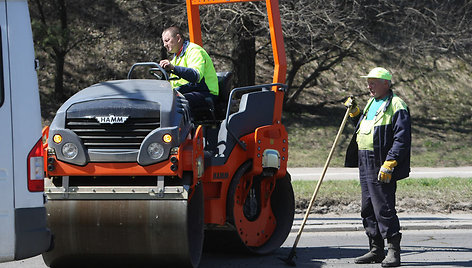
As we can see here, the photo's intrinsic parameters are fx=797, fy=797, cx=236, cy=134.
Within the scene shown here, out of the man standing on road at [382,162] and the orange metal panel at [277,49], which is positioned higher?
the orange metal panel at [277,49]

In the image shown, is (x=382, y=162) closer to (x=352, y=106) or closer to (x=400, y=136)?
(x=400, y=136)

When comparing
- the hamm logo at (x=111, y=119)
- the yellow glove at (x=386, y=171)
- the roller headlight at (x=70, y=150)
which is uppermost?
the hamm logo at (x=111, y=119)

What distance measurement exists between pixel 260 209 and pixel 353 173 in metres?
7.39

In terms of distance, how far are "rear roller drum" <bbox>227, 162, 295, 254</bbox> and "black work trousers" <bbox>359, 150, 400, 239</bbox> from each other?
2.98ft

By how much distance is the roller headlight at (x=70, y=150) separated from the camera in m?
6.25

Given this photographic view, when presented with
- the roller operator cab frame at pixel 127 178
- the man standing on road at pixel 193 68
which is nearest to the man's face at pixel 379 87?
the man standing on road at pixel 193 68

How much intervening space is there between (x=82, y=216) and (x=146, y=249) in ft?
1.81

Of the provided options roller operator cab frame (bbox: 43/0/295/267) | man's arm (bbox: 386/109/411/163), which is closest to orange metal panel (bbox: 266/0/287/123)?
man's arm (bbox: 386/109/411/163)

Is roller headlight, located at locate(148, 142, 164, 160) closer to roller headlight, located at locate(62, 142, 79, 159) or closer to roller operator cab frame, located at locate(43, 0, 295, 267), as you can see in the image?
roller operator cab frame, located at locate(43, 0, 295, 267)

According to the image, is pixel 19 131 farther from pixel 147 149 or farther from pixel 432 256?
pixel 432 256

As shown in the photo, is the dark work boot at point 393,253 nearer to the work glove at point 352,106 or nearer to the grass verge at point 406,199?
the work glove at point 352,106

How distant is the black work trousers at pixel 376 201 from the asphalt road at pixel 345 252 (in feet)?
1.26

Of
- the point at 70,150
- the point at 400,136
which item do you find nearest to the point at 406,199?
the point at 400,136

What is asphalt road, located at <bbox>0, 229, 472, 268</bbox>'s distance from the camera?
24.5 feet
